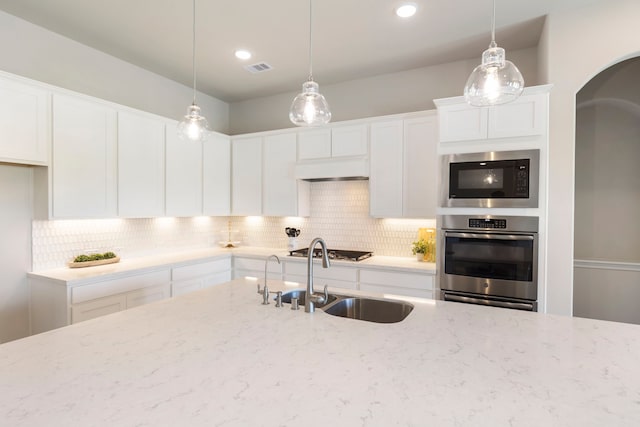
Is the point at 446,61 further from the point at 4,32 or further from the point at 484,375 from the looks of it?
the point at 4,32

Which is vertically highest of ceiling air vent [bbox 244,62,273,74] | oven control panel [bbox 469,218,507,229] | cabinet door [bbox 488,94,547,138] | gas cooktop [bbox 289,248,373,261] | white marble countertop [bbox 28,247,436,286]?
ceiling air vent [bbox 244,62,273,74]

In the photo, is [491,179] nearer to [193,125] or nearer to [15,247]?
[193,125]

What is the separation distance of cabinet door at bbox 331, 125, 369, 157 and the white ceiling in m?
0.67

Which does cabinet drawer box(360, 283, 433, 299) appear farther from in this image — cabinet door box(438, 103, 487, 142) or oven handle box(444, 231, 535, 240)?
cabinet door box(438, 103, 487, 142)

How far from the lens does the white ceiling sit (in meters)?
2.62

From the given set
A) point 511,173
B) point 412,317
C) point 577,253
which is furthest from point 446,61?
point 412,317

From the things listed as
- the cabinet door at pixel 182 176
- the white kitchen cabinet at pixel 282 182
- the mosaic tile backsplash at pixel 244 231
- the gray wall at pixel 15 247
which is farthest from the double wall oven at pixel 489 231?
the gray wall at pixel 15 247

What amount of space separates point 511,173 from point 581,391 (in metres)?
2.07

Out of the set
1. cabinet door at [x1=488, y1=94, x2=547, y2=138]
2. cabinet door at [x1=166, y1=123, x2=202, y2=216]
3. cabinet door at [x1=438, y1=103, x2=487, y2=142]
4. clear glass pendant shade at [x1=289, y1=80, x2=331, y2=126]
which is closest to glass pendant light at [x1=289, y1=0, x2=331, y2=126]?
clear glass pendant shade at [x1=289, y1=80, x2=331, y2=126]

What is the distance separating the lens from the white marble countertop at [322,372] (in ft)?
2.99

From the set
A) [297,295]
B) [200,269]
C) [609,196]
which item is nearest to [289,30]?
[297,295]

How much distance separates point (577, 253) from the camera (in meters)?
3.73

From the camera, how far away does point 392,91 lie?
394 centimetres

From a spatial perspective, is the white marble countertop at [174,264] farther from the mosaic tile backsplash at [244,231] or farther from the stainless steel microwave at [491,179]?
the stainless steel microwave at [491,179]
